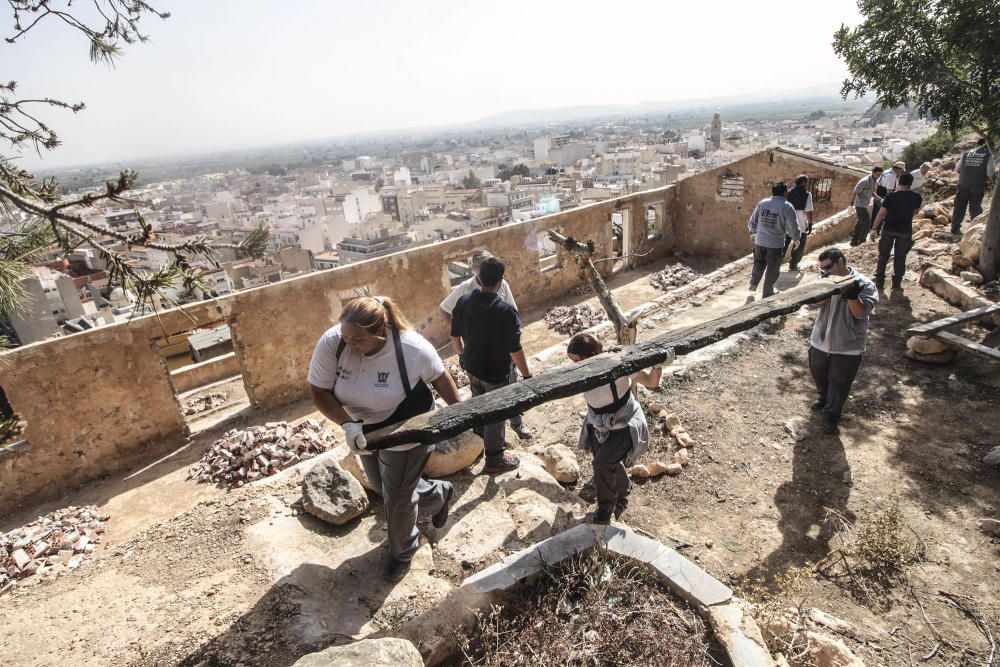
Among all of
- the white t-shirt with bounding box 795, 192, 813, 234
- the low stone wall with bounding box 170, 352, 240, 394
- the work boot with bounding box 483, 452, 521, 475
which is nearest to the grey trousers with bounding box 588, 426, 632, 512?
the work boot with bounding box 483, 452, 521, 475

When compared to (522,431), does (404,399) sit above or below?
above

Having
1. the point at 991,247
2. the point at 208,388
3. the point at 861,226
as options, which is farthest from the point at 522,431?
the point at 861,226

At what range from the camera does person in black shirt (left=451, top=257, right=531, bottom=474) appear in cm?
423

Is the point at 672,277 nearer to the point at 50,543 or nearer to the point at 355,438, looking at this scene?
the point at 355,438

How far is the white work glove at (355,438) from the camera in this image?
100 inches

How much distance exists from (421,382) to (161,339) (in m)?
6.53

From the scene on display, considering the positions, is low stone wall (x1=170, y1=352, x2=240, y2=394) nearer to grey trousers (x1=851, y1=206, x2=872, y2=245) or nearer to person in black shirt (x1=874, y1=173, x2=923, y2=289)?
person in black shirt (x1=874, y1=173, x2=923, y2=289)

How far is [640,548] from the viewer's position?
309 cm

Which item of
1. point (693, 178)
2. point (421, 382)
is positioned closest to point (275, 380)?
point (421, 382)

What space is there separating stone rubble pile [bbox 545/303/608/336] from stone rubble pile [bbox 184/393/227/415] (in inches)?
266

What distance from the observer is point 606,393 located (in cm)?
346

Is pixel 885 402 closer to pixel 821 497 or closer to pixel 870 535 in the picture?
pixel 821 497

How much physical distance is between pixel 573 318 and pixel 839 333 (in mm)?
6634

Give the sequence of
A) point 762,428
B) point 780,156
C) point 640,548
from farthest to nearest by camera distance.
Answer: point 780,156 → point 762,428 → point 640,548
